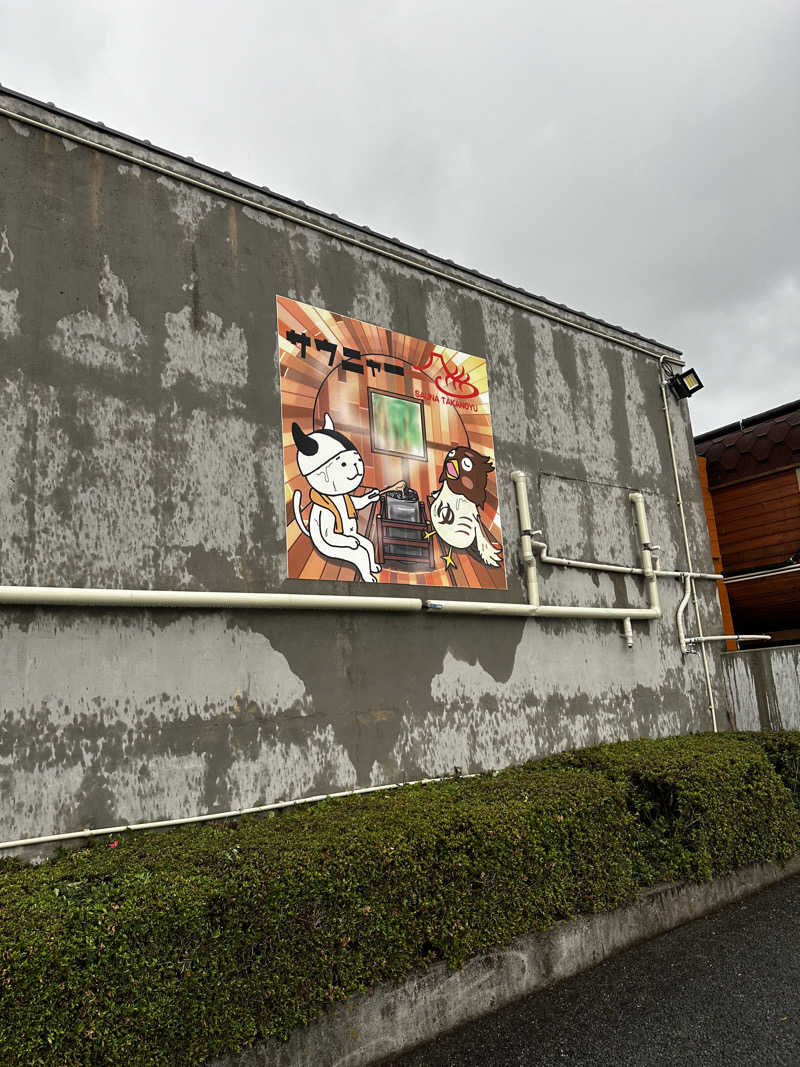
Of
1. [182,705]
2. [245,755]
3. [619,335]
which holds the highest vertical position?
[619,335]

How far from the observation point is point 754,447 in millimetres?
9219

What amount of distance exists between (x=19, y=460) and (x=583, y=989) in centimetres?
463

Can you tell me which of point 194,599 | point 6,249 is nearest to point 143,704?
point 194,599

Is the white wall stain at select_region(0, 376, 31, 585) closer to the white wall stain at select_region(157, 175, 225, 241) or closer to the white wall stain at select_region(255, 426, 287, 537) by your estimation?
the white wall stain at select_region(255, 426, 287, 537)

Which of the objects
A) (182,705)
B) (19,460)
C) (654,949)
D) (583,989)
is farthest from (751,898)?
(19,460)

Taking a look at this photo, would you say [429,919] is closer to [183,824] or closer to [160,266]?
[183,824]

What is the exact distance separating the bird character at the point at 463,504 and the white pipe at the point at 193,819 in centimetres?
192

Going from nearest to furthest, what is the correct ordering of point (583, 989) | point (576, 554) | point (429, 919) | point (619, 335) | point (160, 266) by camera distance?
point (429, 919), point (583, 989), point (160, 266), point (576, 554), point (619, 335)

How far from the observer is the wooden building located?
28.7 ft

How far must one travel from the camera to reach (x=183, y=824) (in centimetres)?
452

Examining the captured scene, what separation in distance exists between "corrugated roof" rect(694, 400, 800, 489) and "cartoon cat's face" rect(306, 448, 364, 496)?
586 cm

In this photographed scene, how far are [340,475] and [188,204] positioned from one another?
7.83ft

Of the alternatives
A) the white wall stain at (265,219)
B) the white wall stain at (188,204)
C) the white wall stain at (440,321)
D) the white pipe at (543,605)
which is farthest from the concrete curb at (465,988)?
the white wall stain at (265,219)

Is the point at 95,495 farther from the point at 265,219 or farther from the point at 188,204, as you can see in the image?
the point at 265,219
